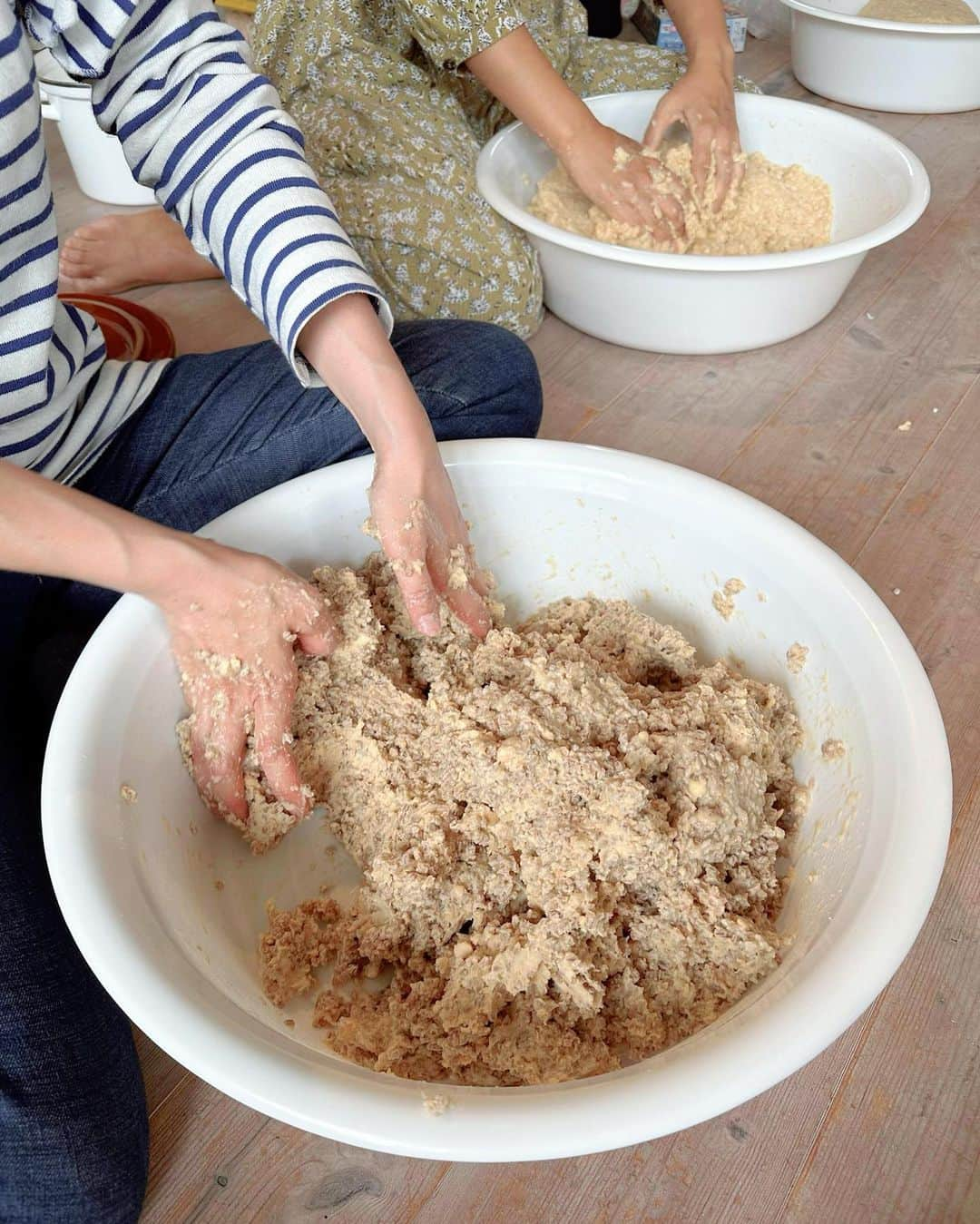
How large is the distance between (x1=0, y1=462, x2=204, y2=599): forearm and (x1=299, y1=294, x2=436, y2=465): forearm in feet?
0.62

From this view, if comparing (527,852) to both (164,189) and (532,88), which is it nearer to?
(164,189)

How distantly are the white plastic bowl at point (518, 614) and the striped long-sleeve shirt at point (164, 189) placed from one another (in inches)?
7.4

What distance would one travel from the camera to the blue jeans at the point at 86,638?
682 mm

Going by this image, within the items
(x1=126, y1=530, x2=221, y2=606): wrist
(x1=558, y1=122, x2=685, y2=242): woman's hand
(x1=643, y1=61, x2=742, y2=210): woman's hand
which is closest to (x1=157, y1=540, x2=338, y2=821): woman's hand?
(x1=126, y1=530, x2=221, y2=606): wrist

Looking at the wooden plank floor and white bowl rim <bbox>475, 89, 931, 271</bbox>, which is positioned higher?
white bowl rim <bbox>475, 89, 931, 271</bbox>

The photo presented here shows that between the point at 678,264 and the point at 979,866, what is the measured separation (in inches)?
30.2

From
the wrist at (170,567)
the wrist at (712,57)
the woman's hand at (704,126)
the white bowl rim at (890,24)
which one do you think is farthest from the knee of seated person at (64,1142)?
the white bowl rim at (890,24)

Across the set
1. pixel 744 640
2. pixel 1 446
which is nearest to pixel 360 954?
pixel 744 640

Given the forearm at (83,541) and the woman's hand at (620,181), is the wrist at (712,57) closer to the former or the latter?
the woman's hand at (620,181)

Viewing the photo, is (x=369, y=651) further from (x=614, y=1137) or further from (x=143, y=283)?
(x=143, y=283)

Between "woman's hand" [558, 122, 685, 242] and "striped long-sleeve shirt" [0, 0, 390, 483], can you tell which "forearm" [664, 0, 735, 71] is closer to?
"woman's hand" [558, 122, 685, 242]

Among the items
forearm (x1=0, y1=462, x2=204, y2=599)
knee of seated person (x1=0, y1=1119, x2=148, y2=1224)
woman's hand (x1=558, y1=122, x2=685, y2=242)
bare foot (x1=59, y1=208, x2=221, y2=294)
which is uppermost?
forearm (x1=0, y1=462, x2=204, y2=599)

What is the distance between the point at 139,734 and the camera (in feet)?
2.39

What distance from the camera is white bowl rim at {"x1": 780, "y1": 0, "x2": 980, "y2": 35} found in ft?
6.12
